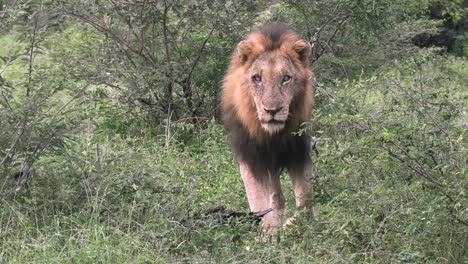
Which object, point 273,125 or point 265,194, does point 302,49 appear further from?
point 265,194

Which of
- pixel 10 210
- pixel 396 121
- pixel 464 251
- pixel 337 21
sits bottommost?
pixel 464 251

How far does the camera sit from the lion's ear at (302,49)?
20.6 ft

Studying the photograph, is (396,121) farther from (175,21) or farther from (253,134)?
(175,21)

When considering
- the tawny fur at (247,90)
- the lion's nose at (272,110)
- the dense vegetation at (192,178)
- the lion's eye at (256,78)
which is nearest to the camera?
the dense vegetation at (192,178)

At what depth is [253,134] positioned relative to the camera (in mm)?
6359

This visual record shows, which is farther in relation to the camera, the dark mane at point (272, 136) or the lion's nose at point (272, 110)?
the dark mane at point (272, 136)

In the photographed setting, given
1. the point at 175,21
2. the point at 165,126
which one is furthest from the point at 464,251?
the point at 175,21

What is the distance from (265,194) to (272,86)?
2.61 feet

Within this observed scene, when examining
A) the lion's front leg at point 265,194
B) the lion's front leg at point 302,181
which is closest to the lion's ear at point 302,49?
the lion's front leg at point 302,181

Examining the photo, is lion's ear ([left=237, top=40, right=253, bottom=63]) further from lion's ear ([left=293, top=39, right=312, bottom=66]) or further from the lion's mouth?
A: the lion's mouth

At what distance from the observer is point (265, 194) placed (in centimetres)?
640

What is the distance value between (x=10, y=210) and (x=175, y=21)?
405 centimetres

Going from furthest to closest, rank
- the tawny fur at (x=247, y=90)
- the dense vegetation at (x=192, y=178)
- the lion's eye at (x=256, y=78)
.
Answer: the tawny fur at (x=247, y=90)
the lion's eye at (x=256, y=78)
the dense vegetation at (x=192, y=178)

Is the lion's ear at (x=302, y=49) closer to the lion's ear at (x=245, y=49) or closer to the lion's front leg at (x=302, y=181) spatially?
the lion's ear at (x=245, y=49)
